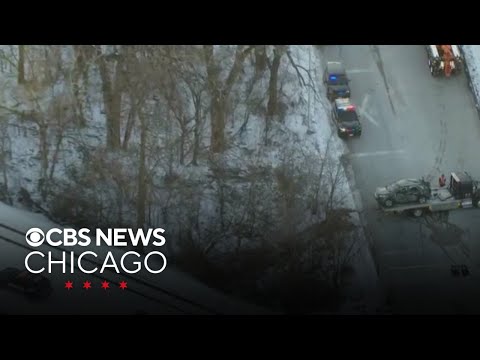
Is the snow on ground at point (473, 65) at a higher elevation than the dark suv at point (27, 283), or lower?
higher

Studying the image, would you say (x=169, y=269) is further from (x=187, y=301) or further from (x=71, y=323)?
(x=71, y=323)

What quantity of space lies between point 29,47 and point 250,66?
21.3 ft

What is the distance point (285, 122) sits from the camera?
119 ft

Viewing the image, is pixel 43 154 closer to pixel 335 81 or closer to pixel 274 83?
pixel 274 83

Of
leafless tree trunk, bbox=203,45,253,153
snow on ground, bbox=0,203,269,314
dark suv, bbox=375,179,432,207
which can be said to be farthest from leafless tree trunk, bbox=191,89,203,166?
dark suv, bbox=375,179,432,207

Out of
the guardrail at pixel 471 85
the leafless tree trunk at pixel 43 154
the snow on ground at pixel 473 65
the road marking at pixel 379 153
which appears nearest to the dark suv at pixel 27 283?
the leafless tree trunk at pixel 43 154

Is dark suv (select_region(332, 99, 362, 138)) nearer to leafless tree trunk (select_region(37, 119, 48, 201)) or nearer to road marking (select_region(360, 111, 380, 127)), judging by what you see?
road marking (select_region(360, 111, 380, 127))

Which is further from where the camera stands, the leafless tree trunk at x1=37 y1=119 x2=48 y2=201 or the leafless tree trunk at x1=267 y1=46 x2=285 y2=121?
the leafless tree trunk at x1=267 y1=46 x2=285 y2=121

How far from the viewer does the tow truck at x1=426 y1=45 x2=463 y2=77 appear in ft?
128

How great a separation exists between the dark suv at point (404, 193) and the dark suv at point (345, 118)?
2.90 meters

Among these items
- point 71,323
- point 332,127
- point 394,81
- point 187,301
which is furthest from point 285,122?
point 71,323

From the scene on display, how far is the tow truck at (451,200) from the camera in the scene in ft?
114

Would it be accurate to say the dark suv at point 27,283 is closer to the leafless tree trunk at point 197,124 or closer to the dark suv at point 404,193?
the leafless tree trunk at point 197,124

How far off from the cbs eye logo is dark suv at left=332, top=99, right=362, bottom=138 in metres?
10.5
